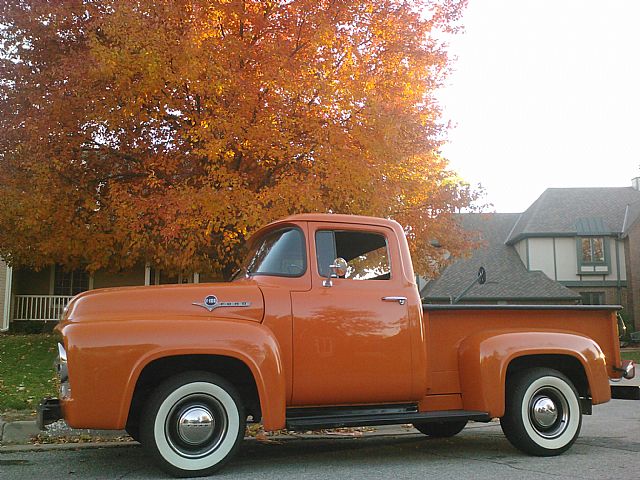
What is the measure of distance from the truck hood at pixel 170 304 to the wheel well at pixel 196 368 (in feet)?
1.15

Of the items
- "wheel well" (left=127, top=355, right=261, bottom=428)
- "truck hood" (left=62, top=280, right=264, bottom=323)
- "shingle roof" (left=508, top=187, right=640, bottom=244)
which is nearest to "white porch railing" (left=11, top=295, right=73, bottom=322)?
"wheel well" (left=127, top=355, right=261, bottom=428)

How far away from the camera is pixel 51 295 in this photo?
23641 mm

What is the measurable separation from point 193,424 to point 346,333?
1466mm

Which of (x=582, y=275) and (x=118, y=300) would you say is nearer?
(x=118, y=300)

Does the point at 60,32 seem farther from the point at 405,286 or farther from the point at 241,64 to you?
the point at 405,286

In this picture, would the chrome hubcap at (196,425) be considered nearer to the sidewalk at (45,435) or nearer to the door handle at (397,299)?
the door handle at (397,299)

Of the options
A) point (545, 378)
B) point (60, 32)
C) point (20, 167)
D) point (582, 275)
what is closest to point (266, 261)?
point (545, 378)

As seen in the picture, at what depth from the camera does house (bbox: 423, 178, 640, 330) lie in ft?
111

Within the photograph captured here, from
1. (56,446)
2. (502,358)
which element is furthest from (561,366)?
(56,446)

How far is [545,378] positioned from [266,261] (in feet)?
9.33

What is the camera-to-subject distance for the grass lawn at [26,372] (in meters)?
8.51

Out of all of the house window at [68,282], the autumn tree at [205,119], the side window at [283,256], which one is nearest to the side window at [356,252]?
the side window at [283,256]

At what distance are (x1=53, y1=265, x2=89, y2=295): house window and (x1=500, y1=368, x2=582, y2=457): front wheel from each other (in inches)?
851

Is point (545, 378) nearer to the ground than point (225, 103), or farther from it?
nearer to the ground
